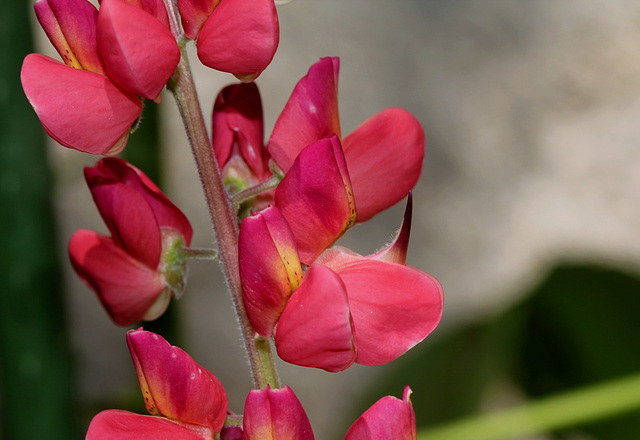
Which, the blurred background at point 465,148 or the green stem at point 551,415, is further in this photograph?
the blurred background at point 465,148

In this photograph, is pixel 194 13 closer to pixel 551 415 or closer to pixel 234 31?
pixel 234 31

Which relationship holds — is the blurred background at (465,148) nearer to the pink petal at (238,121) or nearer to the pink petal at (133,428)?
the pink petal at (238,121)

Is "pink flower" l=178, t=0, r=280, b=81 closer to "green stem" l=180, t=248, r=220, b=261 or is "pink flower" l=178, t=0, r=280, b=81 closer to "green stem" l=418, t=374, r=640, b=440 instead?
"green stem" l=180, t=248, r=220, b=261

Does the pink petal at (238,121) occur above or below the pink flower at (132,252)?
above

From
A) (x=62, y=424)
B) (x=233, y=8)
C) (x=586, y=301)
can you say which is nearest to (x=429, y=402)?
(x=586, y=301)

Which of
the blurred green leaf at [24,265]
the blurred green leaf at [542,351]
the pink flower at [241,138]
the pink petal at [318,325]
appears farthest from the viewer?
the blurred green leaf at [542,351]

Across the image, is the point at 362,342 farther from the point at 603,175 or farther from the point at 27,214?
the point at 603,175

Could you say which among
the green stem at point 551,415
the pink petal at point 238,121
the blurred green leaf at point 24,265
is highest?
the pink petal at point 238,121

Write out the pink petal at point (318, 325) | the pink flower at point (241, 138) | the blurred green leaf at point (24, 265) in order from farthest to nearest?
the blurred green leaf at point (24, 265) → the pink flower at point (241, 138) → the pink petal at point (318, 325)

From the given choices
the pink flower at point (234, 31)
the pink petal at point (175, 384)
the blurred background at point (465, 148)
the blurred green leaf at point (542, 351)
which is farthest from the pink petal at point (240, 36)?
the blurred background at point (465, 148)
